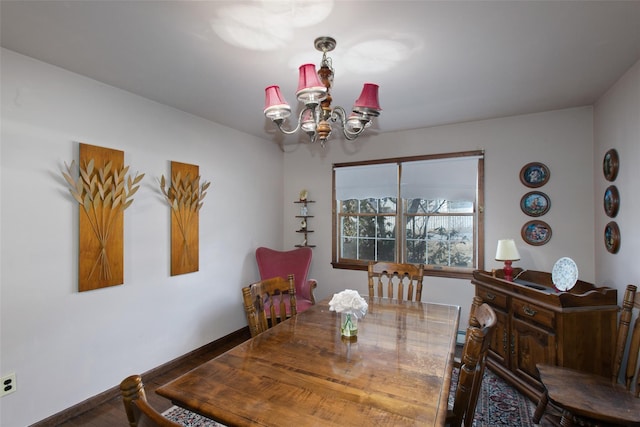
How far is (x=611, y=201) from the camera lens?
2553 mm

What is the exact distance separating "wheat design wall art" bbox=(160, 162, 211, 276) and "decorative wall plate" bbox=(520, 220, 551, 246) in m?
3.42

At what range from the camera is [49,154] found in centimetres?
222

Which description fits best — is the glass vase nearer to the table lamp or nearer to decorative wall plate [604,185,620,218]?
the table lamp

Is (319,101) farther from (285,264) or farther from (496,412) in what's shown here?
(285,264)

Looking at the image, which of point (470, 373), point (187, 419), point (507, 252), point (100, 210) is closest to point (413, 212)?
point (507, 252)

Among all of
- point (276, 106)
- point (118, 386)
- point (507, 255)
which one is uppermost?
point (276, 106)

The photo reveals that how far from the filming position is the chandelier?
1.59 meters

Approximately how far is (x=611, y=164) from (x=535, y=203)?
76 centimetres

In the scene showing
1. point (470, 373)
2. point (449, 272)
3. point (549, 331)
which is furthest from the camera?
point (449, 272)

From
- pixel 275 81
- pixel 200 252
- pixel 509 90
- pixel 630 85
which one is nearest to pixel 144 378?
pixel 200 252

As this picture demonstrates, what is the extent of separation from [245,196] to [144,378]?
2.16 metres

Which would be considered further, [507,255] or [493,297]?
[507,255]

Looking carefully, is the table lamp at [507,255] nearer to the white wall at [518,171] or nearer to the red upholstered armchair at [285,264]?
the white wall at [518,171]

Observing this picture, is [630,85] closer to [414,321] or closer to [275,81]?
[414,321]
